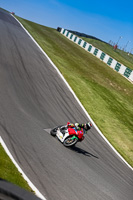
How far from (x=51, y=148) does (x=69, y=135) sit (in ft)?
3.51

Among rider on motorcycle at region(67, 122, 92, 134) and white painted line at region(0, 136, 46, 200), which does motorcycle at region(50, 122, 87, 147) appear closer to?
rider on motorcycle at region(67, 122, 92, 134)

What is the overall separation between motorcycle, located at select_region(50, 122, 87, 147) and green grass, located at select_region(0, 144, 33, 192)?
11.4ft

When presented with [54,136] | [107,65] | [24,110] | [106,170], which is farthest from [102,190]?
[107,65]

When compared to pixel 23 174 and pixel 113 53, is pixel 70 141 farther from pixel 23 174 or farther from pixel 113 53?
pixel 113 53

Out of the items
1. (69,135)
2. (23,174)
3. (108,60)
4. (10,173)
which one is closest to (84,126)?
(69,135)

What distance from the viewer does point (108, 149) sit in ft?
43.3

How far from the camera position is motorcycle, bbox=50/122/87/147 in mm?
10352

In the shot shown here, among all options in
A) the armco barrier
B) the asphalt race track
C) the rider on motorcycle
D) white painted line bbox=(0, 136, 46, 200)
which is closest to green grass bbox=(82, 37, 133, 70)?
the armco barrier

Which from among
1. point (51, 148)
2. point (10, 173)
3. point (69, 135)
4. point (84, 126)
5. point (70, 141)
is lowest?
point (10, 173)

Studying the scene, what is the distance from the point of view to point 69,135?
33.6 ft

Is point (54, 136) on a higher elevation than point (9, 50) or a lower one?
lower

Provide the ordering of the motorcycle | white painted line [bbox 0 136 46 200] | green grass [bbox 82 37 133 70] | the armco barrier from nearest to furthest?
white painted line [bbox 0 136 46 200]
the motorcycle
the armco barrier
green grass [bbox 82 37 133 70]

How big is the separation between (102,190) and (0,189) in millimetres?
4803

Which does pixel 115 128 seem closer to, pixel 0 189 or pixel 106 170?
pixel 106 170
